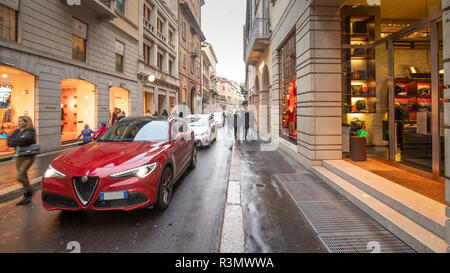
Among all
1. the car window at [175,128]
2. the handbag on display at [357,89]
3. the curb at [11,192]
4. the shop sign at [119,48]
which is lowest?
the curb at [11,192]

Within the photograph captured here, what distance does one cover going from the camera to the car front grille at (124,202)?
317 centimetres

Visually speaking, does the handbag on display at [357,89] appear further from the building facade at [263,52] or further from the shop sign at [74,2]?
the shop sign at [74,2]

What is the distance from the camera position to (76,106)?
13.2m

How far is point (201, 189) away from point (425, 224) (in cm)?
398

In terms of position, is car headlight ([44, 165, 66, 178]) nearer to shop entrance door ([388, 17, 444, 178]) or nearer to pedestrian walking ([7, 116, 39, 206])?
pedestrian walking ([7, 116, 39, 206])

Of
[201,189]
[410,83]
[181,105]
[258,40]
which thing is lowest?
[201,189]

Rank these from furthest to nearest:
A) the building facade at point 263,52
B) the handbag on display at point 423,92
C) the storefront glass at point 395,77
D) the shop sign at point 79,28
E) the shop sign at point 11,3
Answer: the building facade at point 263,52
the shop sign at point 79,28
the shop sign at point 11,3
the handbag on display at point 423,92
the storefront glass at point 395,77

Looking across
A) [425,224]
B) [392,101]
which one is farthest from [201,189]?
[392,101]

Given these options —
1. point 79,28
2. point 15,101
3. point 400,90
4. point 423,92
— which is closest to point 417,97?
point 423,92

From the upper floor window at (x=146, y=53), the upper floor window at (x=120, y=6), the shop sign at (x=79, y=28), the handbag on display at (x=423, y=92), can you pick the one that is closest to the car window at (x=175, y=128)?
the handbag on display at (x=423, y=92)

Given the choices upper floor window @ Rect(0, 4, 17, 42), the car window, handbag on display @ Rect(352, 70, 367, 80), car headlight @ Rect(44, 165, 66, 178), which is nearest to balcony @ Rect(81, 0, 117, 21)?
upper floor window @ Rect(0, 4, 17, 42)

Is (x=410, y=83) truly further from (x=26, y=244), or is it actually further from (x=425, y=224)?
(x=26, y=244)

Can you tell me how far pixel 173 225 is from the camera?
11.0 ft

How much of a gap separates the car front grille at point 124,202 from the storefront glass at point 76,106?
35.2ft
